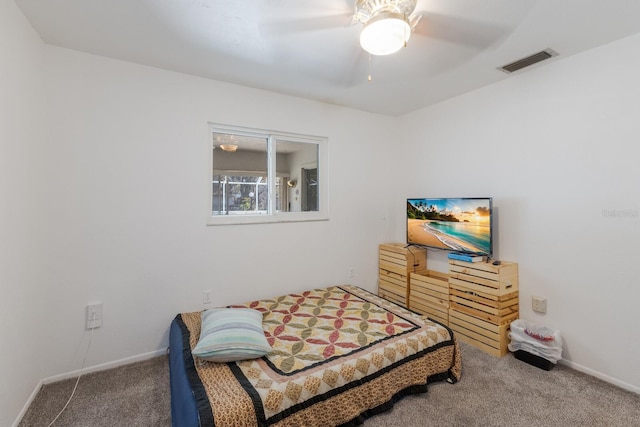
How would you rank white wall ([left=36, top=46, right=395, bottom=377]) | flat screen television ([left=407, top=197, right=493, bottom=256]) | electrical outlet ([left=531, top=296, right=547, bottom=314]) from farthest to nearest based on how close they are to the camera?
flat screen television ([left=407, top=197, right=493, bottom=256]), electrical outlet ([left=531, top=296, right=547, bottom=314]), white wall ([left=36, top=46, right=395, bottom=377])

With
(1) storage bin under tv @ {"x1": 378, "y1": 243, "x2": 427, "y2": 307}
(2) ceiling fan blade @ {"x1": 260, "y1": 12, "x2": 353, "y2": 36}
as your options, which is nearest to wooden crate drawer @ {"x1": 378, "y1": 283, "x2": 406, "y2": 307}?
(1) storage bin under tv @ {"x1": 378, "y1": 243, "x2": 427, "y2": 307}

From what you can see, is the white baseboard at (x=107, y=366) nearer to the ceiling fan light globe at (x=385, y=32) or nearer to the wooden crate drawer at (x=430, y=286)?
the wooden crate drawer at (x=430, y=286)

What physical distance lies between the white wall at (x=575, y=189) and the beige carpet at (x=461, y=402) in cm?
36

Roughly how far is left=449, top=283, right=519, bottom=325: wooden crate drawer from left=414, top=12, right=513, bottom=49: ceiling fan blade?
201 centimetres

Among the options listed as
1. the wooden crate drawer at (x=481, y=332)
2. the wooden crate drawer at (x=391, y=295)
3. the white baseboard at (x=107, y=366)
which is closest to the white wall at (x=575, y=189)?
the wooden crate drawer at (x=481, y=332)

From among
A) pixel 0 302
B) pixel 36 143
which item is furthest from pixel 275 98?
pixel 0 302

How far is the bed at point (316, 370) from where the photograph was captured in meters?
1.41

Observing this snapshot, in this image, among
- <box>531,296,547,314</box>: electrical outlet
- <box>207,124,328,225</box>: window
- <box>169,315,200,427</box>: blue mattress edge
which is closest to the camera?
<box>169,315,200,427</box>: blue mattress edge

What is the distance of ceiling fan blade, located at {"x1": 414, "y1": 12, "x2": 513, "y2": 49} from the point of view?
5.78 feet

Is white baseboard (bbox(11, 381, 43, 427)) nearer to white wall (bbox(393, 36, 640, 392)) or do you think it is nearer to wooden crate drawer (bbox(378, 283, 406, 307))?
wooden crate drawer (bbox(378, 283, 406, 307))

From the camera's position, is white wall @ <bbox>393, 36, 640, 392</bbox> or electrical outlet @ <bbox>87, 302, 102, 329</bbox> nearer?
white wall @ <bbox>393, 36, 640, 392</bbox>

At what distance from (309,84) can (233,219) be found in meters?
1.49

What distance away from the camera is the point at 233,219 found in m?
2.73

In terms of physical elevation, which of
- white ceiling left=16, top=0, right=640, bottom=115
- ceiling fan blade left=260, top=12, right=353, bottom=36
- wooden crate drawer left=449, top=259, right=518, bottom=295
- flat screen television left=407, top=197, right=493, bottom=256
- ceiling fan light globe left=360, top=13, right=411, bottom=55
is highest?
white ceiling left=16, top=0, right=640, bottom=115
